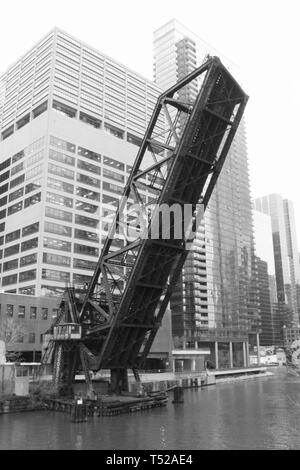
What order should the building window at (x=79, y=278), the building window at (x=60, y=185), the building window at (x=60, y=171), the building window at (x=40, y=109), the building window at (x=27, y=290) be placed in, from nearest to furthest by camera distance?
1. the building window at (x=27, y=290)
2. the building window at (x=79, y=278)
3. the building window at (x=60, y=185)
4. the building window at (x=60, y=171)
5. the building window at (x=40, y=109)

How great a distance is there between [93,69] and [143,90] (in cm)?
1754

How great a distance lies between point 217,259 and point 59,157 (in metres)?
59.8

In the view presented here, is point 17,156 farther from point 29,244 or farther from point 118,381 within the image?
point 118,381

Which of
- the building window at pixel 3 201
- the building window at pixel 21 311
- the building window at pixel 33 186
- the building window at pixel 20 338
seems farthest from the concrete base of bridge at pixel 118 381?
the building window at pixel 3 201

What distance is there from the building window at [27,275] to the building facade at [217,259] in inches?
1946

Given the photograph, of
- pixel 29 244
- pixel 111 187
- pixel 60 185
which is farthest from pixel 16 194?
pixel 111 187

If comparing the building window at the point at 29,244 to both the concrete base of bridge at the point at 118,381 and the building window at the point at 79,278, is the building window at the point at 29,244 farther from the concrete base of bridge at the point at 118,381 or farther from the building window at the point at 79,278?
the concrete base of bridge at the point at 118,381

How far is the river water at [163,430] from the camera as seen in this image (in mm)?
25672

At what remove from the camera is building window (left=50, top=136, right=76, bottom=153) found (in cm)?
9294

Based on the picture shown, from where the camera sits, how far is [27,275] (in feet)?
282

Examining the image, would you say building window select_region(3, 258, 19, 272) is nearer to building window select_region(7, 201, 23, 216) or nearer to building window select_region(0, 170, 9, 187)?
building window select_region(7, 201, 23, 216)

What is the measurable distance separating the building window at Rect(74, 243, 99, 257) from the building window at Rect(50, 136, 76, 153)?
1983 centimetres

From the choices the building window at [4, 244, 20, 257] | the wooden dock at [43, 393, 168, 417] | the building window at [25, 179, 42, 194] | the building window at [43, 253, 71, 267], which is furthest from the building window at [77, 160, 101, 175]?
the wooden dock at [43, 393, 168, 417]

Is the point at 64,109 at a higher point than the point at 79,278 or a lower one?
higher
